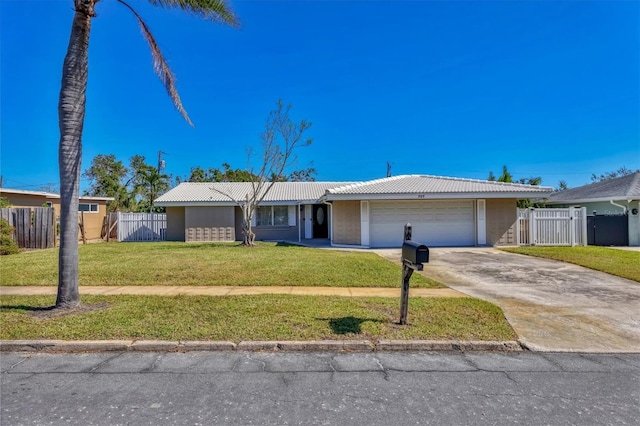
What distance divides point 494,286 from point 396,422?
Result: 6504 millimetres

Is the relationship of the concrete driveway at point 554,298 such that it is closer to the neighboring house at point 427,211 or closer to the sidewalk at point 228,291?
the sidewalk at point 228,291

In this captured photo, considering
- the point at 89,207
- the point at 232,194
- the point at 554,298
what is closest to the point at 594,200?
the point at 554,298

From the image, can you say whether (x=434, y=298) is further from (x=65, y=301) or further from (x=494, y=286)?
(x=65, y=301)

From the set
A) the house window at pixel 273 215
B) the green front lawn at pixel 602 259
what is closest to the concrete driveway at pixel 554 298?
the green front lawn at pixel 602 259

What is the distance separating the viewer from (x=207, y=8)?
Result: 724 cm

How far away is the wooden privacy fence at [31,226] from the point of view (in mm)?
16625

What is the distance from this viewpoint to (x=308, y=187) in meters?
25.3

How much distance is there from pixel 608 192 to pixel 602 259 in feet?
34.8

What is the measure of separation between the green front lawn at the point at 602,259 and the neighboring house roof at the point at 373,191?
114 inches

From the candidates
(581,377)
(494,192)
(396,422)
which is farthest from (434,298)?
(494,192)

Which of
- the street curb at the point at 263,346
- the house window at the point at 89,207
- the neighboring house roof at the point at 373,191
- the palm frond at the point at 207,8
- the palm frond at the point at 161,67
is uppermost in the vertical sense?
the palm frond at the point at 207,8

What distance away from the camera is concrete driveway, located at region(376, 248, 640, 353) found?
Result: 5035 mm

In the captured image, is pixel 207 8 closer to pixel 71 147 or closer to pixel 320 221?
pixel 71 147

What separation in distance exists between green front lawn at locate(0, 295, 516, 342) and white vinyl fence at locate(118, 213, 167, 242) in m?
16.5
